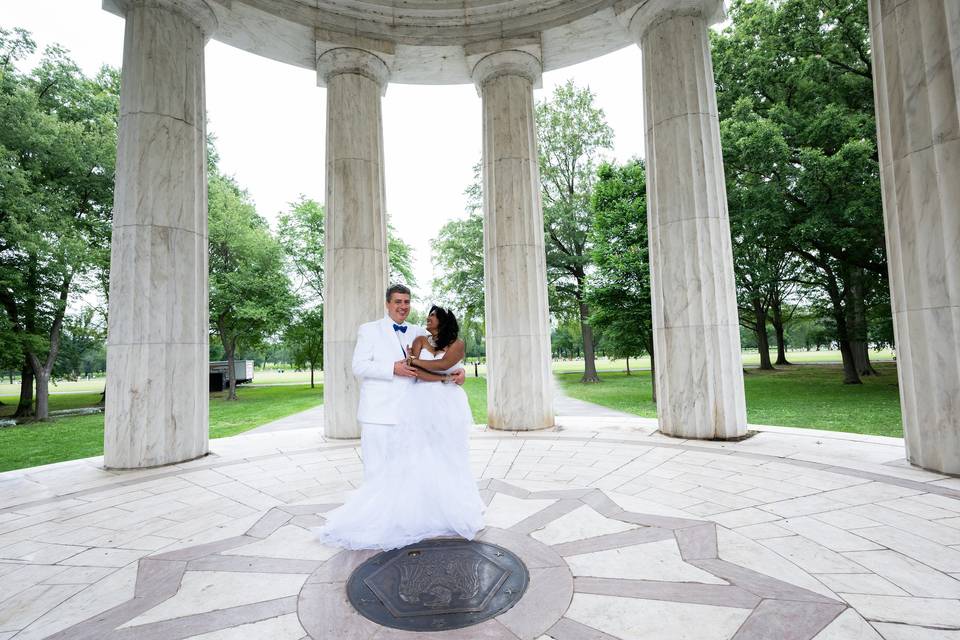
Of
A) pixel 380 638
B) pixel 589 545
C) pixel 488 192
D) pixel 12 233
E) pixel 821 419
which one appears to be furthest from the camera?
pixel 12 233

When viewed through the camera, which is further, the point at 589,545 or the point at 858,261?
the point at 858,261

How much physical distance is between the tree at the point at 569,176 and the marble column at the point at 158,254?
22111mm

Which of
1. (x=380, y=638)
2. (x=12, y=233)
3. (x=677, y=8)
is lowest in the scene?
(x=380, y=638)

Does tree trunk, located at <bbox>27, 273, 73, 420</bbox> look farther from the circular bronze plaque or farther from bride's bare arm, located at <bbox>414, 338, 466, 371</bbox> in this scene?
the circular bronze plaque

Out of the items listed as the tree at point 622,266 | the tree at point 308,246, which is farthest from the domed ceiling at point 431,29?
the tree at point 308,246

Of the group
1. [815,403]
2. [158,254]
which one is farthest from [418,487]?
[815,403]

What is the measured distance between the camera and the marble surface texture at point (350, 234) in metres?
9.80

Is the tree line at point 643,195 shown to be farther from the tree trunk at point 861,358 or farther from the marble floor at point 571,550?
the marble floor at point 571,550

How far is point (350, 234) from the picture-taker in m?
10.1

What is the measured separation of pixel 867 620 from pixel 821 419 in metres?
13.4

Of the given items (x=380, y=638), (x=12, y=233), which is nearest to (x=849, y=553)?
(x=380, y=638)

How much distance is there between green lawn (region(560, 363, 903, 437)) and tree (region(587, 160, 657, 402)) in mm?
3008

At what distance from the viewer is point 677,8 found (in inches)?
357

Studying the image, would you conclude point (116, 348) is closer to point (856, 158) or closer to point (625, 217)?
point (625, 217)
